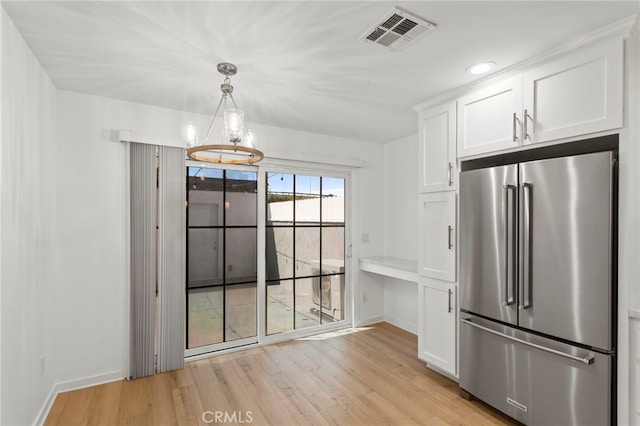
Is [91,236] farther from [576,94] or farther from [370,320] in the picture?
[576,94]

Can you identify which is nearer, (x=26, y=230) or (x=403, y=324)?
(x=26, y=230)

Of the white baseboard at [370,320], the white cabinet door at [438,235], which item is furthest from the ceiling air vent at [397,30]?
the white baseboard at [370,320]

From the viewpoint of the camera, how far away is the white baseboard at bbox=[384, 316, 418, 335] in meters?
4.08

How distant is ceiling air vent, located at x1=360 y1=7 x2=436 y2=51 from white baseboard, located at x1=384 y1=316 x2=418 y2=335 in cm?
326

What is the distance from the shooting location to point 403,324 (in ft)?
14.0

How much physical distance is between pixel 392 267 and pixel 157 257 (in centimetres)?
245

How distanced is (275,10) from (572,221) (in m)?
2.04

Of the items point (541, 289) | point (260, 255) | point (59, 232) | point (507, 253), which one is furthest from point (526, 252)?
point (59, 232)

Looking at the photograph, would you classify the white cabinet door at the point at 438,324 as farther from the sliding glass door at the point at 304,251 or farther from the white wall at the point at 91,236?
the white wall at the point at 91,236

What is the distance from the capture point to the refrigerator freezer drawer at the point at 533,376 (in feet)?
6.11

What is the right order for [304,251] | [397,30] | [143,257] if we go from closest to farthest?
[397,30], [143,257], [304,251]

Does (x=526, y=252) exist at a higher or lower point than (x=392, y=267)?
higher

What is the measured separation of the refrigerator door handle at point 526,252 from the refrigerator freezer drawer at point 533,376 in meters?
0.25

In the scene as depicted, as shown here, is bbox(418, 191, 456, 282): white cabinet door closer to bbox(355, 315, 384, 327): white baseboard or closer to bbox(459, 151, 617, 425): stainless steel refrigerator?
bbox(459, 151, 617, 425): stainless steel refrigerator
